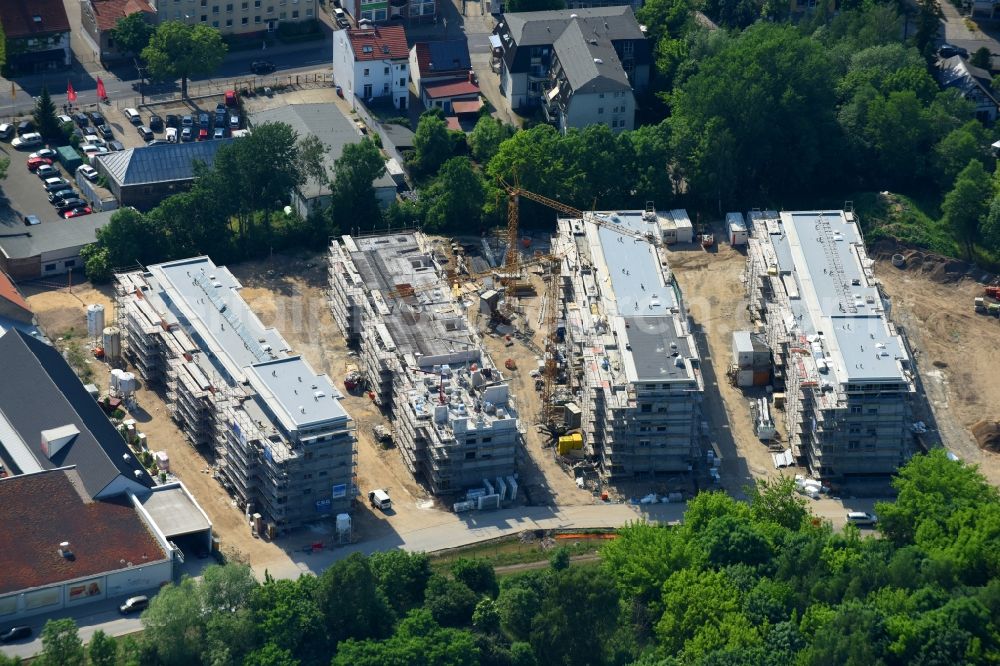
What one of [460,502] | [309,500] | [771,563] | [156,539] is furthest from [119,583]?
[771,563]

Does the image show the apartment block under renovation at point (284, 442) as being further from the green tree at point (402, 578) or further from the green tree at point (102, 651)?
the green tree at point (102, 651)

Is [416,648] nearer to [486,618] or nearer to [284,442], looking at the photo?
[486,618]

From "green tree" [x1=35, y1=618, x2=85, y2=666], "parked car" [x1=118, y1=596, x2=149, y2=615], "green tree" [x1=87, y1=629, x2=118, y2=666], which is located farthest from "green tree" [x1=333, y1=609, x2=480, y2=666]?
"green tree" [x1=35, y1=618, x2=85, y2=666]

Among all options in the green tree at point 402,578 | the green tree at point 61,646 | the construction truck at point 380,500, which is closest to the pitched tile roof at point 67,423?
the construction truck at point 380,500

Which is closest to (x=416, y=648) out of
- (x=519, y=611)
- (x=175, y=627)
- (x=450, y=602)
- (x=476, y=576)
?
(x=450, y=602)

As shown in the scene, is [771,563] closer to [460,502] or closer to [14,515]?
[460,502]

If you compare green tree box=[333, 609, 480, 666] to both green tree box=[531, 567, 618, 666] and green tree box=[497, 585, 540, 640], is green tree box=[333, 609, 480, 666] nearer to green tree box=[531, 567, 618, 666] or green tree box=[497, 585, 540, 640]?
green tree box=[497, 585, 540, 640]
